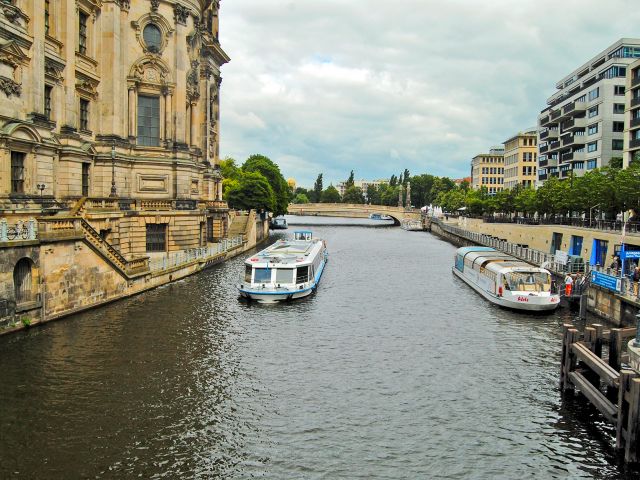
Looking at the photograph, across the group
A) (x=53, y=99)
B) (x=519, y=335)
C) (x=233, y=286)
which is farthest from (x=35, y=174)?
(x=519, y=335)

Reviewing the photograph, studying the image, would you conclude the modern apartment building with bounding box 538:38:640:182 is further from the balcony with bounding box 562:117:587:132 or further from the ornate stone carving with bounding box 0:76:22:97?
the ornate stone carving with bounding box 0:76:22:97

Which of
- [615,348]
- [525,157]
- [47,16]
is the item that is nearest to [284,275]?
[615,348]

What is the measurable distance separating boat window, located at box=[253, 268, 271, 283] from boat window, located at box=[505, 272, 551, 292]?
55.8 feet

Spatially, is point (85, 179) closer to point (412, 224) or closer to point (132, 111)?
point (132, 111)

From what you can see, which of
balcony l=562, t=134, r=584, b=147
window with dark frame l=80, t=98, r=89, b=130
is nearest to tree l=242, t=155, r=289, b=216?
balcony l=562, t=134, r=584, b=147

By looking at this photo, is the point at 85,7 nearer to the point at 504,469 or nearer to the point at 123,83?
the point at 123,83

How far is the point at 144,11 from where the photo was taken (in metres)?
57.8

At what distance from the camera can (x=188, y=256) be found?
184 ft

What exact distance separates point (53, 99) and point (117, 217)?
38.6ft

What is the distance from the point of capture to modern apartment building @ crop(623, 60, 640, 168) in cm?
7275

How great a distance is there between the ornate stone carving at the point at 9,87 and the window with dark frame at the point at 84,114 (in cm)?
1546

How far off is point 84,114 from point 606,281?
44.4m

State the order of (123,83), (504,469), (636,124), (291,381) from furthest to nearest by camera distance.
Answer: (636,124) → (123,83) → (291,381) → (504,469)

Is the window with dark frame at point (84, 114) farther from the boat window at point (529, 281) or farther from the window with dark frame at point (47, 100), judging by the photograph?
the boat window at point (529, 281)
